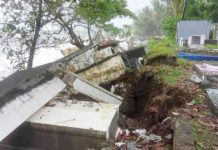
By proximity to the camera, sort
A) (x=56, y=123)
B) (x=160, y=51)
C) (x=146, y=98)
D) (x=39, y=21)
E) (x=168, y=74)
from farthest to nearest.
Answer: (x=160, y=51) → (x=39, y=21) → (x=146, y=98) → (x=168, y=74) → (x=56, y=123)

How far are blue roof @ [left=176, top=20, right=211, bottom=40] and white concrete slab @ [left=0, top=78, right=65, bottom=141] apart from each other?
49.1 ft

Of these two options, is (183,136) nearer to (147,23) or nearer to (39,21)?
(39,21)

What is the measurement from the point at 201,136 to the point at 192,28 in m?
15.7

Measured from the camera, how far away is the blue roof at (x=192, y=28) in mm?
17797

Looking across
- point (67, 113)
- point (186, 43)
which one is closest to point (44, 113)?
point (67, 113)

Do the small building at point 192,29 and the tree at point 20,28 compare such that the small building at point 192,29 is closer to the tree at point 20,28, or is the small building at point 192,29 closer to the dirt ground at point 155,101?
the dirt ground at point 155,101

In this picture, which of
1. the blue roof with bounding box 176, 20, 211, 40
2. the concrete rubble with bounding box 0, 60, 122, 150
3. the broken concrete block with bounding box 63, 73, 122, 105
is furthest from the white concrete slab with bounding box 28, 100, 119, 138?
the blue roof with bounding box 176, 20, 211, 40

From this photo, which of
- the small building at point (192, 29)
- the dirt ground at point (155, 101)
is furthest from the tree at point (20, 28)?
the small building at point (192, 29)

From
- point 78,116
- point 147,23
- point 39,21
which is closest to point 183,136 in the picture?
point 78,116

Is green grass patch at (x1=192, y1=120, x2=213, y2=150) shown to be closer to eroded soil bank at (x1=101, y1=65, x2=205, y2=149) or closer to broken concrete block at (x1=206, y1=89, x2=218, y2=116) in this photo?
eroded soil bank at (x1=101, y1=65, x2=205, y2=149)

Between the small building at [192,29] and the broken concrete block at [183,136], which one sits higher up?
the small building at [192,29]

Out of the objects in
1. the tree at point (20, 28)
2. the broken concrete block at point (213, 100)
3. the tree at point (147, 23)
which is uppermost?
the tree at point (147, 23)

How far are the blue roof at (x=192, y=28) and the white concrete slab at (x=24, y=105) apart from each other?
14957 mm

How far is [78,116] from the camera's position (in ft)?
13.0
